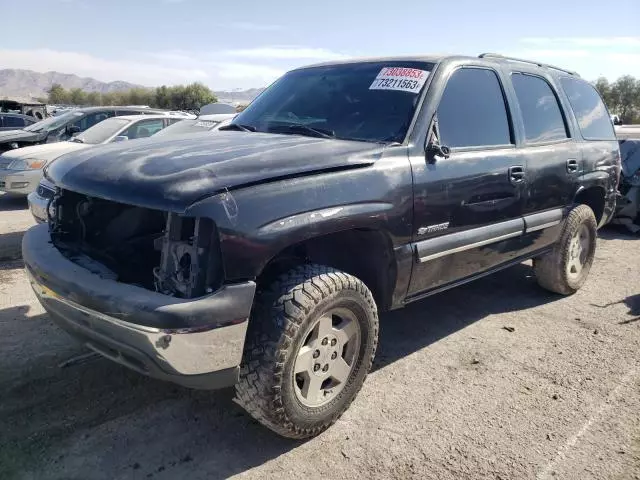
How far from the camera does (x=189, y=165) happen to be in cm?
254

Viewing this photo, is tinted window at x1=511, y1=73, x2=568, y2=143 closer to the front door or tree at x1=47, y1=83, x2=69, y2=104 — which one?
the front door

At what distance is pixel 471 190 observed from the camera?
3500mm

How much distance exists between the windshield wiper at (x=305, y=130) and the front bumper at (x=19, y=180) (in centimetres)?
646

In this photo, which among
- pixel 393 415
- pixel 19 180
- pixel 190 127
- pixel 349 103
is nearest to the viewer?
pixel 393 415

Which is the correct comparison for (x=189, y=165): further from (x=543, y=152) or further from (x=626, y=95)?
(x=626, y=95)

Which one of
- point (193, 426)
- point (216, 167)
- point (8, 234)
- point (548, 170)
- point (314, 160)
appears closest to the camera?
point (216, 167)

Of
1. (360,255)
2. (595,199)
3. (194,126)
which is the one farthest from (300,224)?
(194,126)

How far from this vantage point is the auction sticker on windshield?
3.44 metres

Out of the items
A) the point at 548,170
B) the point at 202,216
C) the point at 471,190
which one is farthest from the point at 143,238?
the point at 548,170

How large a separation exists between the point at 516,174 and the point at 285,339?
2.29 meters

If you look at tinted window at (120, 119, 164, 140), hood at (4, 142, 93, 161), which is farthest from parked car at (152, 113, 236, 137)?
hood at (4, 142, 93, 161)

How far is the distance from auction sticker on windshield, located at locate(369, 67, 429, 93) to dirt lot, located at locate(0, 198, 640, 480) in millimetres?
1828

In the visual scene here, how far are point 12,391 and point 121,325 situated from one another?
137 centimetres

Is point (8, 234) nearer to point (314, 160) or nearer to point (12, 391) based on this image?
point (12, 391)
